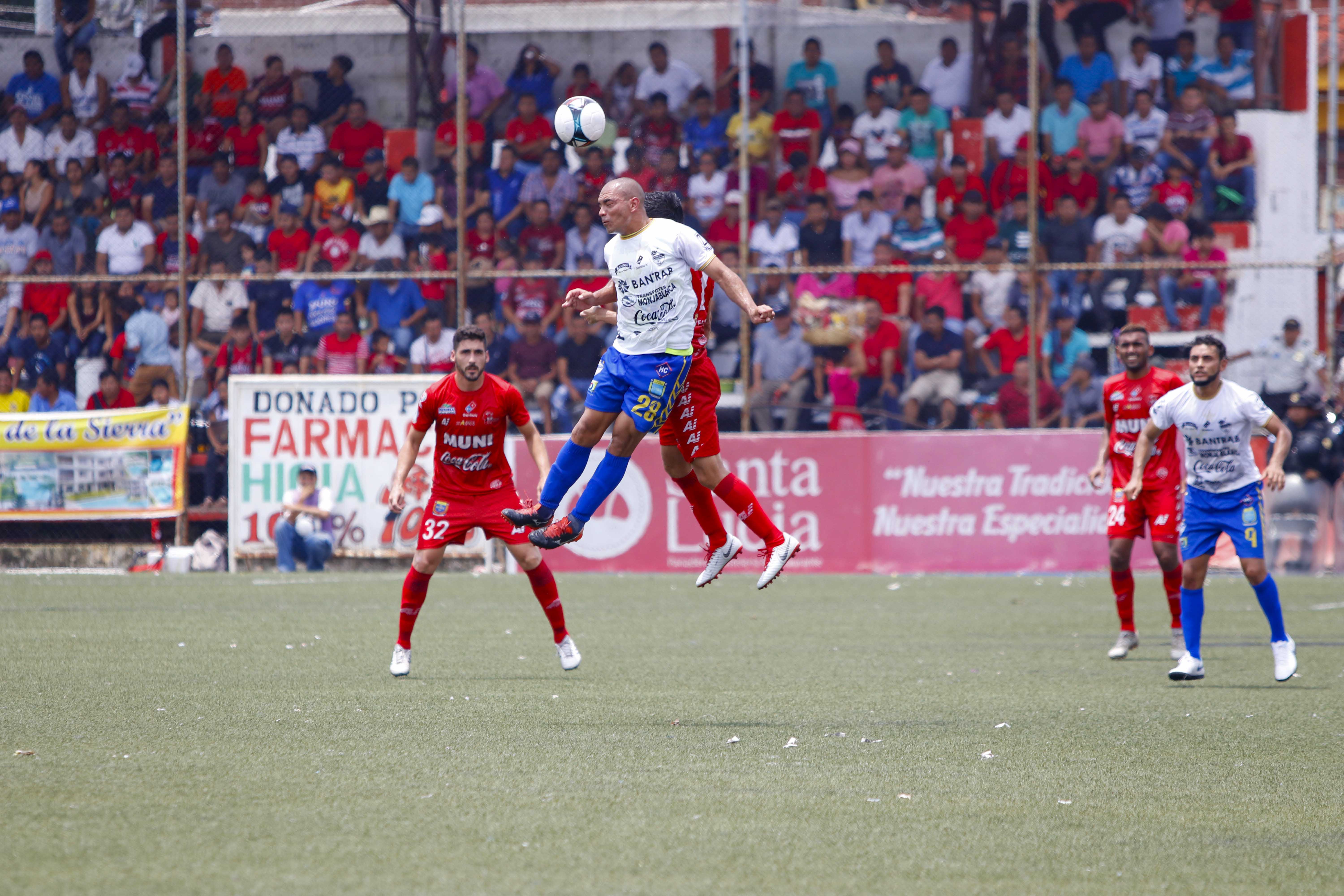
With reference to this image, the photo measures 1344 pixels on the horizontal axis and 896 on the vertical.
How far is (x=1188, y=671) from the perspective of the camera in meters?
8.79

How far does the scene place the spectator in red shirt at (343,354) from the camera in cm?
1736

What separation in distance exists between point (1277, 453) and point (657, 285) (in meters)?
4.06

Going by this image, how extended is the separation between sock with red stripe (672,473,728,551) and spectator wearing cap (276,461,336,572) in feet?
29.1

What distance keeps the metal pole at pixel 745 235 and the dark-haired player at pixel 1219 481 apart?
735 cm

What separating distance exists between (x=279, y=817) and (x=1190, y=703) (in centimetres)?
495

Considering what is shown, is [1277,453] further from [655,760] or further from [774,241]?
[774,241]

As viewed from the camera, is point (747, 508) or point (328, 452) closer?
point (747, 508)

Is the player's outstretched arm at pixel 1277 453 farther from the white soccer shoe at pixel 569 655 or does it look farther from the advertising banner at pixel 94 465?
the advertising banner at pixel 94 465

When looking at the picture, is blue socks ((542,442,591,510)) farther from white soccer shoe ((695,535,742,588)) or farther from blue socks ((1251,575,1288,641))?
blue socks ((1251,575,1288,641))

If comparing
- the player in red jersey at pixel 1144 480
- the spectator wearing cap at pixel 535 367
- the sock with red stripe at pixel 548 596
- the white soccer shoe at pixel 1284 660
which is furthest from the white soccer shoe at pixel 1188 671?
the spectator wearing cap at pixel 535 367

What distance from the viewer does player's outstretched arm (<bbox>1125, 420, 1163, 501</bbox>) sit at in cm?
955

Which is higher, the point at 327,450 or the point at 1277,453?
the point at 1277,453

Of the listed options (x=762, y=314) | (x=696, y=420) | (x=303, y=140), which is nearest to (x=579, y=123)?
(x=696, y=420)

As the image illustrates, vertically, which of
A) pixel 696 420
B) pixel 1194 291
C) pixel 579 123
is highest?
pixel 579 123
